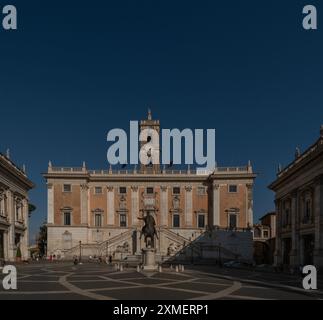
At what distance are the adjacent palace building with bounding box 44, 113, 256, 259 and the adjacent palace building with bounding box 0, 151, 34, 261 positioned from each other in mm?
10858

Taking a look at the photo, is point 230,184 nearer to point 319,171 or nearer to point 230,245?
point 230,245

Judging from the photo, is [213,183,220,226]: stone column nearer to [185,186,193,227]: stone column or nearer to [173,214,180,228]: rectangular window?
[185,186,193,227]: stone column

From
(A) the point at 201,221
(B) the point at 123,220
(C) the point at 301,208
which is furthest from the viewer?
(B) the point at 123,220

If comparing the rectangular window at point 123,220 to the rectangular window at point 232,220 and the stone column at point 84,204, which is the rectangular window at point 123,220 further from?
the rectangular window at point 232,220

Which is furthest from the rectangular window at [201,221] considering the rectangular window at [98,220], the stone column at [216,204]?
the rectangular window at [98,220]

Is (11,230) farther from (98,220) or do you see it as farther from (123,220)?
(123,220)

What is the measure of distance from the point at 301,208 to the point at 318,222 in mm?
7094

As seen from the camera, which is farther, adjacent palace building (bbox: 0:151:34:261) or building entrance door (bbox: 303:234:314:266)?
adjacent palace building (bbox: 0:151:34:261)

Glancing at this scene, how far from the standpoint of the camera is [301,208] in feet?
154

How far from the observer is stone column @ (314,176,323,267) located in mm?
38631

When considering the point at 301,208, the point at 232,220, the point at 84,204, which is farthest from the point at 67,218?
the point at 301,208

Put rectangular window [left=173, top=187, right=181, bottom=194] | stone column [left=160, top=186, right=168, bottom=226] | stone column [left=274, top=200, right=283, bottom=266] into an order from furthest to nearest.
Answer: rectangular window [left=173, top=187, right=181, bottom=194] < stone column [left=160, top=186, right=168, bottom=226] < stone column [left=274, top=200, right=283, bottom=266]

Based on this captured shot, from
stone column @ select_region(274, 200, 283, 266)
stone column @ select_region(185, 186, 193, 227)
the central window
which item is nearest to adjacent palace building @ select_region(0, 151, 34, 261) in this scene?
the central window
